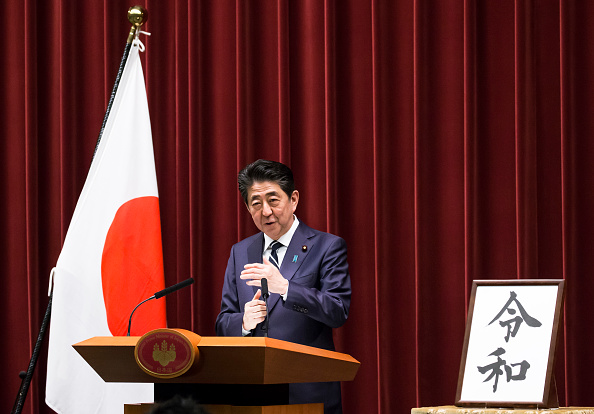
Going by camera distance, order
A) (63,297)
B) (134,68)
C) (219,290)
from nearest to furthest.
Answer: (63,297) < (134,68) < (219,290)

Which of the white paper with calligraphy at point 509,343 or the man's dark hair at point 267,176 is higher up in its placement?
the man's dark hair at point 267,176

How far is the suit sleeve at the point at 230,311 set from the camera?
7.42ft

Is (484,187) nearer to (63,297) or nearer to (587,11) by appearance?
(587,11)

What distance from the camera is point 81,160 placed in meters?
3.53

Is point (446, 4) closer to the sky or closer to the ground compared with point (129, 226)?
closer to the sky

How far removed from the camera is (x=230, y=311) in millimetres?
2467

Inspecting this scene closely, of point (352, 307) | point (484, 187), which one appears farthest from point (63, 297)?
point (484, 187)

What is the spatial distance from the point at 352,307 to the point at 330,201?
1.45ft

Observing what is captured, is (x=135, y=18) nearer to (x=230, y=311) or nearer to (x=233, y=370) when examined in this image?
(x=230, y=311)

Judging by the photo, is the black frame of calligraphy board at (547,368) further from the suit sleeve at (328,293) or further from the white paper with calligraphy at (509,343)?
the suit sleeve at (328,293)

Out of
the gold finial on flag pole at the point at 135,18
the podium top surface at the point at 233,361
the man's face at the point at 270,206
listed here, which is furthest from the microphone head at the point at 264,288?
the gold finial on flag pole at the point at 135,18

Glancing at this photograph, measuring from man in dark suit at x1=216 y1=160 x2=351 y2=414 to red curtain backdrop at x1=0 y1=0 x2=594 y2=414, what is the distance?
0.77 metres

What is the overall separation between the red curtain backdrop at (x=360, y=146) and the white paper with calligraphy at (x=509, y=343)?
101cm

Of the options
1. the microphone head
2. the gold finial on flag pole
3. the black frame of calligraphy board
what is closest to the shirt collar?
the microphone head
